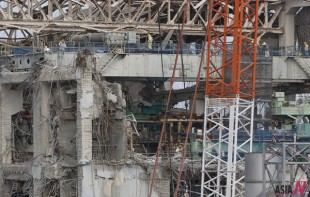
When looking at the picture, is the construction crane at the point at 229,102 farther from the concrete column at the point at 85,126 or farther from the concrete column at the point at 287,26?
the concrete column at the point at 287,26

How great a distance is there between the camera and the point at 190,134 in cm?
8769

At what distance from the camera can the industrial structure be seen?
8019 centimetres

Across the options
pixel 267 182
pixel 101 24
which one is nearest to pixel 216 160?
pixel 101 24

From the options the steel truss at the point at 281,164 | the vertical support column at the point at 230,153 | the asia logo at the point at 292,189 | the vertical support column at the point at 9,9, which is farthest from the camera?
the vertical support column at the point at 9,9

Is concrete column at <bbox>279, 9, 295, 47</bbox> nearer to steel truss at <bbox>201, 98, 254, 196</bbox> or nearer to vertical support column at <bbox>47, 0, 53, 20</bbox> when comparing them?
steel truss at <bbox>201, 98, 254, 196</bbox>

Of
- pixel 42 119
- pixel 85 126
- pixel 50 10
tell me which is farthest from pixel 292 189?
pixel 50 10

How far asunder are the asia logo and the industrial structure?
21.6 metres

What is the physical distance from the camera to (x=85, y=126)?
8125 centimetres

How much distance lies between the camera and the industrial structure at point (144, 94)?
8019 centimetres

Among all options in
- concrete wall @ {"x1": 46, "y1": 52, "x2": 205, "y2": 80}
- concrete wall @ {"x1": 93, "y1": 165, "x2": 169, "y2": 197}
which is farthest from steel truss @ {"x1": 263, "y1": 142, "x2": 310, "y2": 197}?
concrete wall @ {"x1": 46, "y1": 52, "x2": 205, "y2": 80}

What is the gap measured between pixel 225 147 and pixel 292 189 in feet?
92.0

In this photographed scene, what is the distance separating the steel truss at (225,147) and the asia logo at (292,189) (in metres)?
21.5

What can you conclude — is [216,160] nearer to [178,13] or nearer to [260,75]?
[260,75]

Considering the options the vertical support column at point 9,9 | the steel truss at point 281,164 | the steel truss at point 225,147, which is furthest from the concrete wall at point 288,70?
the steel truss at point 281,164
